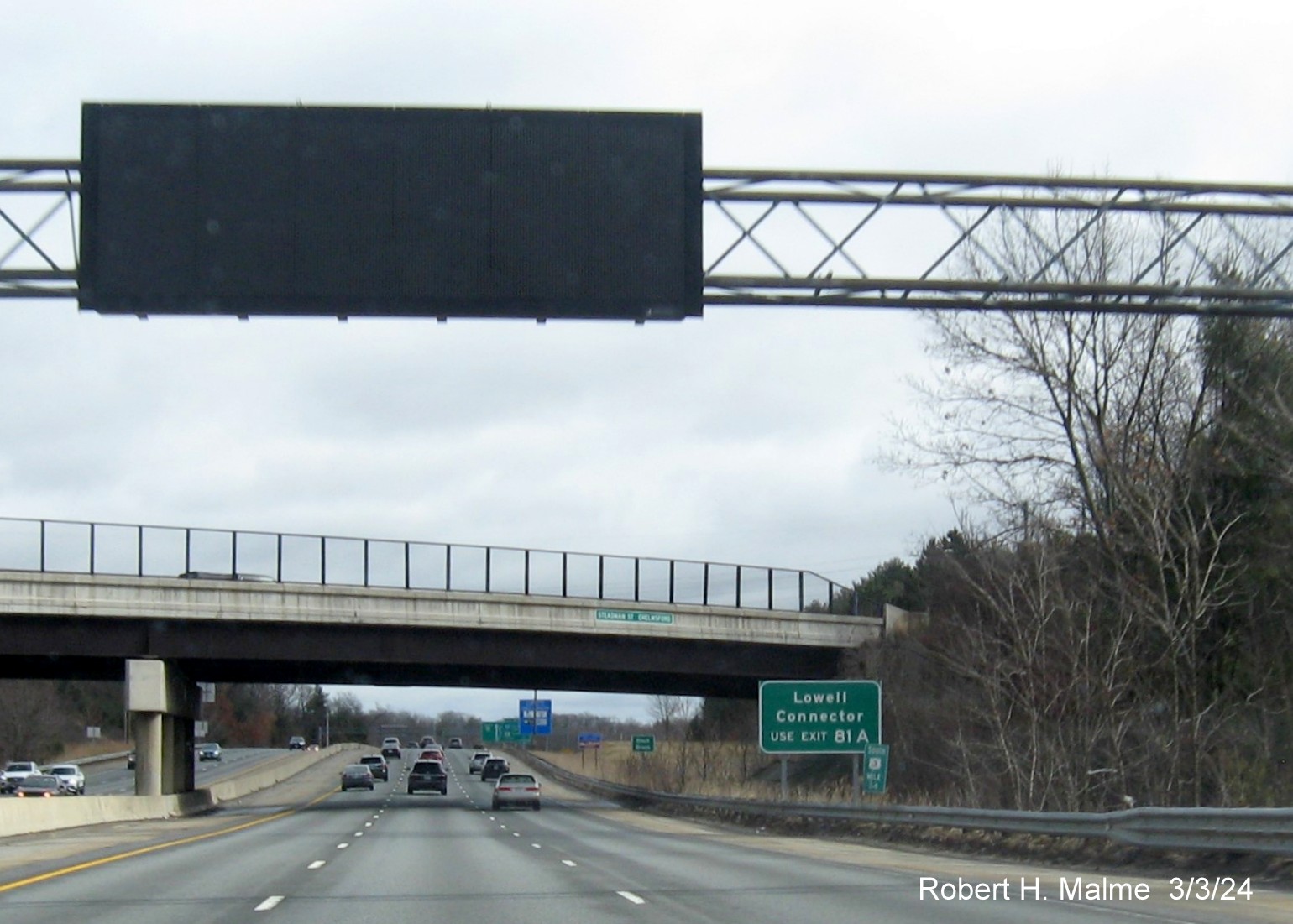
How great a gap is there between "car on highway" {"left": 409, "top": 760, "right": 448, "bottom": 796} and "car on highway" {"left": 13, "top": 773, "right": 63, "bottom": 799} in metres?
14.7

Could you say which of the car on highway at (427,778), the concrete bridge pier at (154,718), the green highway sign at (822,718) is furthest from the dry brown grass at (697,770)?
the concrete bridge pier at (154,718)

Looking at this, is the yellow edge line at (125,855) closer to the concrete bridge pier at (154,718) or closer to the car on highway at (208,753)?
the concrete bridge pier at (154,718)

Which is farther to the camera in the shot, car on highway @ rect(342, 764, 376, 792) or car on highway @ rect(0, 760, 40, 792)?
car on highway @ rect(342, 764, 376, 792)

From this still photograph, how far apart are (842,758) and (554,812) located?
35.8 feet

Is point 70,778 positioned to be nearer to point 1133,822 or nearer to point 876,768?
point 876,768

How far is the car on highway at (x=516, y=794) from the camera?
56.5 m

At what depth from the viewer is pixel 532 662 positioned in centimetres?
5188

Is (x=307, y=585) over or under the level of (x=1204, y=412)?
under

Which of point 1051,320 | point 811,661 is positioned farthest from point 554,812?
point 1051,320

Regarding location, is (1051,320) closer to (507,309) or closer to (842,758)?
(842,758)

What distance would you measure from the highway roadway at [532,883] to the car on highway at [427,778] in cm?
3211

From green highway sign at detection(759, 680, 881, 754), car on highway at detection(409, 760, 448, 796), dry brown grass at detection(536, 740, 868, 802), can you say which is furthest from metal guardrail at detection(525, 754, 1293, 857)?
car on highway at detection(409, 760, 448, 796)

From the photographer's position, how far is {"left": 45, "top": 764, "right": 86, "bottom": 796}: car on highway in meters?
66.6

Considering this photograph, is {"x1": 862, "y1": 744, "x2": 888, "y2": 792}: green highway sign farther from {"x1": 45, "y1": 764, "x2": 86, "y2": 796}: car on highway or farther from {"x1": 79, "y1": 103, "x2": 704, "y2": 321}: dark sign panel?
{"x1": 45, "y1": 764, "x2": 86, "y2": 796}: car on highway
